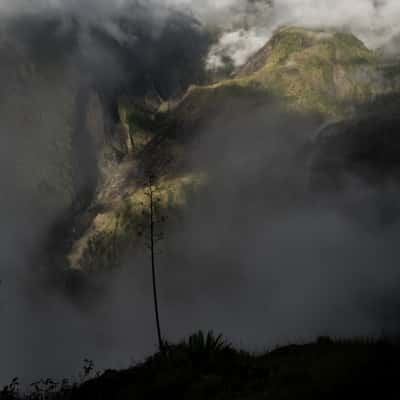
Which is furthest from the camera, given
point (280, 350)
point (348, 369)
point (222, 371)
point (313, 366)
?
point (280, 350)

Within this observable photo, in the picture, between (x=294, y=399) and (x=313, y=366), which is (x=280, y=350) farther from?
(x=294, y=399)

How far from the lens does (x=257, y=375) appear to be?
11500 mm

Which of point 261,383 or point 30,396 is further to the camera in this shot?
point 30,396

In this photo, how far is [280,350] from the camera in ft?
47.8

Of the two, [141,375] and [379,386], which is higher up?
[141,375]

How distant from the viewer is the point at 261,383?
10.5m

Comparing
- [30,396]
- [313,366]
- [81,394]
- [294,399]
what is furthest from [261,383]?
[30,396]

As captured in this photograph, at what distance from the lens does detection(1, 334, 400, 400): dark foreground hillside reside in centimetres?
841

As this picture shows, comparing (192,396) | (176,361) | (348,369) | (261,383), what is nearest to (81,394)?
(176,361)

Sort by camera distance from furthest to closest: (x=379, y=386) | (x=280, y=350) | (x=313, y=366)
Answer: (x=280, y=350)
(x=313, y=366)
(x=379, y=386)

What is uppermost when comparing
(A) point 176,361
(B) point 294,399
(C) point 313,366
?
(A) point 176,361

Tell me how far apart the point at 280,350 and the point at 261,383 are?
14.1ft

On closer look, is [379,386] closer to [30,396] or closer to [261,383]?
[261,383]

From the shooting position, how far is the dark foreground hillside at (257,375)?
8.41m
